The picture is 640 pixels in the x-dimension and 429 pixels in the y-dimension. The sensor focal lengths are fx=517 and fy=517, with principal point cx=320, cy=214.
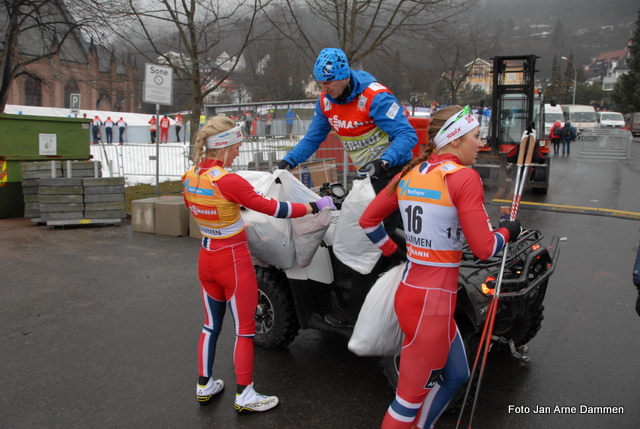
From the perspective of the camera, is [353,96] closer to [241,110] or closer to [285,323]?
[285,323]

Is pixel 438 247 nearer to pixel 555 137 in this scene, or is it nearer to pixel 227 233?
pixel 227 233

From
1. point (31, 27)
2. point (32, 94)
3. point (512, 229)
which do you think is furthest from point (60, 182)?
point (32, 94)

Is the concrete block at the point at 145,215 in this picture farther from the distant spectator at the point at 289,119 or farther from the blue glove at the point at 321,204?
the blue glove at the point at 321,204

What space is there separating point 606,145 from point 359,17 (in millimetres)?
16316

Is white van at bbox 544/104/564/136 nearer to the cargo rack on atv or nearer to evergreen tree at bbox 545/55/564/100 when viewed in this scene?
the cargo rack on atv

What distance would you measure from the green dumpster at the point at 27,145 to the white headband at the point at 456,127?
374 inches

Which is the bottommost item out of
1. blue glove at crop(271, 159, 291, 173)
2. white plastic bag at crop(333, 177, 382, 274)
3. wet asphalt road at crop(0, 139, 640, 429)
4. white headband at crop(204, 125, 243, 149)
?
wet asphalt road at crop(0, 139, 640, 429)

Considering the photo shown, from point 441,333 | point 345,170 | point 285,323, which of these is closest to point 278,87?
point 345,170

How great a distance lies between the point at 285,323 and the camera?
13.4 ft

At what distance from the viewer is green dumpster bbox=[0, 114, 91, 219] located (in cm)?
970

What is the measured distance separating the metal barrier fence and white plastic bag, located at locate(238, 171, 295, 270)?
74.7ft

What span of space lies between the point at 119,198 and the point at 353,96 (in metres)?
6.96

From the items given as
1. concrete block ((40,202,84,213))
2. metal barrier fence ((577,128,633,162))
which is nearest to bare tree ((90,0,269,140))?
concrete block ((40,202,84,213))

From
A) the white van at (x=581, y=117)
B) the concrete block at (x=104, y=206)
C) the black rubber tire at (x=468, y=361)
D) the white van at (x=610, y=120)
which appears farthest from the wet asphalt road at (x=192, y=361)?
the white van at (x=610, y=120)
